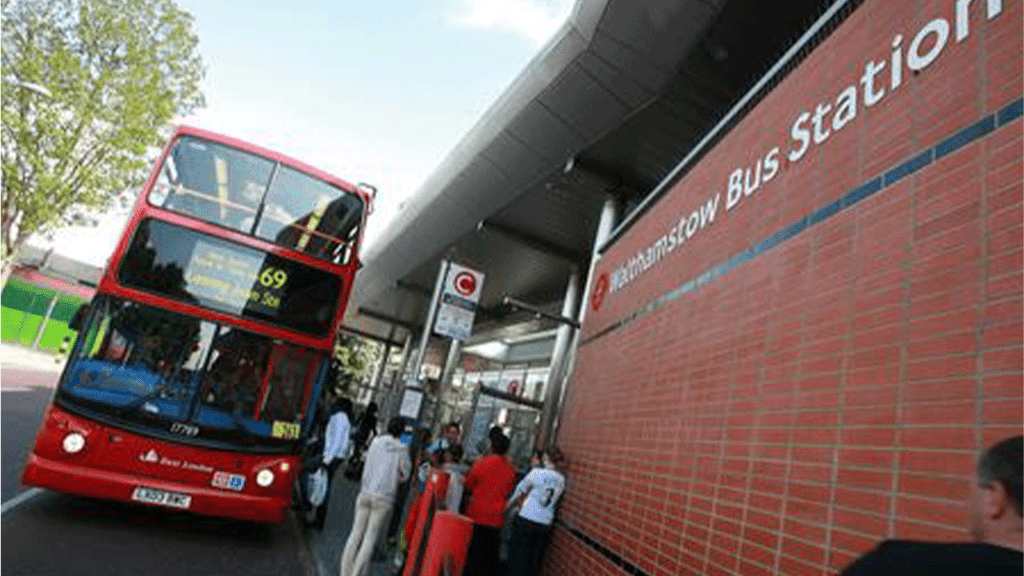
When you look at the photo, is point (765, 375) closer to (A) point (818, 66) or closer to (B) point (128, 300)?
(A) point (818, 66)

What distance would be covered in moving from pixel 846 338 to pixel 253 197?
6.73 metres

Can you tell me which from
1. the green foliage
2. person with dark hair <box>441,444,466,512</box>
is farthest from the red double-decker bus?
the green foliage

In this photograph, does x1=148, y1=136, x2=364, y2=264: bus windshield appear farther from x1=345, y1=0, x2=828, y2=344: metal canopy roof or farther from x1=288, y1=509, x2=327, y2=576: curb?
x1=288, y1=509, x2=327, y2=576: curb

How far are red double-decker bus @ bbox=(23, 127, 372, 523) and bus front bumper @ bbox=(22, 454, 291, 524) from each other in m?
0.01

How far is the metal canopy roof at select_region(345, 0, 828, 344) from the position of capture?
671 centimetres

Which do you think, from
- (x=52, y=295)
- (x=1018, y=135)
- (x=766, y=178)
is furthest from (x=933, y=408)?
(x=52, y=295)

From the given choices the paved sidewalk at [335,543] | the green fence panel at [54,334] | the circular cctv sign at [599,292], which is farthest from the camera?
the green fence panel at [54,334]

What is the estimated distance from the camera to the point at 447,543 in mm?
4977

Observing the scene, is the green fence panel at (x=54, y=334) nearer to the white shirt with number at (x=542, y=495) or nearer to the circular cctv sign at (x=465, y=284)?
the circular cctv sign at (x=465, y=284)

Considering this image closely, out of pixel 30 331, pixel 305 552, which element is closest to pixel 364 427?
pixel 305 552

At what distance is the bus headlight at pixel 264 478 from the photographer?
764cm

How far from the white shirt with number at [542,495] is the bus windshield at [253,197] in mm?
3348

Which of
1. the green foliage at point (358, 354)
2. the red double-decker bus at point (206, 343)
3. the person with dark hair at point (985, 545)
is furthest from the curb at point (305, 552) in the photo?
the green foliage at point (358, 354)

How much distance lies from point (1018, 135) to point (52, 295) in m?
41.3
